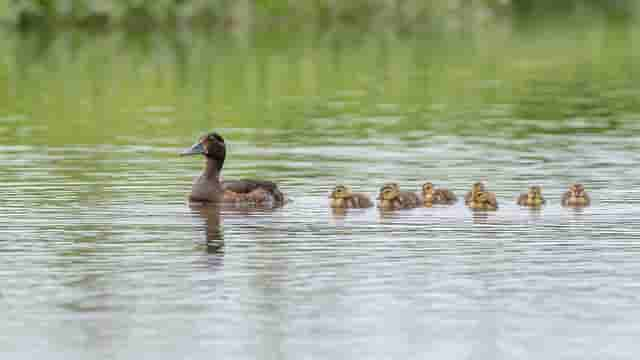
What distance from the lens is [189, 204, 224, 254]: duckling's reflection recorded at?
20859 mm

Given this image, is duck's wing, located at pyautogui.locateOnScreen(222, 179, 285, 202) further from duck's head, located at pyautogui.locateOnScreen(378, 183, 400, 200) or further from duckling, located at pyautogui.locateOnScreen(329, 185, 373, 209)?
duck's head, located at pyautogui.locateOnScreen(378, 183, 400, 200)

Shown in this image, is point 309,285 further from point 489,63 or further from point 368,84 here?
point 489,63

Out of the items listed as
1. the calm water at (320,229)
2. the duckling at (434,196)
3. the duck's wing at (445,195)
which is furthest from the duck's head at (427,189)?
the calm water at (320,229)

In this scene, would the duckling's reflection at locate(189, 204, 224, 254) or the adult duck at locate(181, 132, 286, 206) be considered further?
the adult duck at locate(181, 132, 286, 206)

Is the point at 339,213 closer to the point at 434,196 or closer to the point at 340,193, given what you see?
the point at 340,193

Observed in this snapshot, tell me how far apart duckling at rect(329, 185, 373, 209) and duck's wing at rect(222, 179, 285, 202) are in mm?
669

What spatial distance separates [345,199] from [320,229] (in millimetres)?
1184

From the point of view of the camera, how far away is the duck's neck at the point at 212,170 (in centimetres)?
2467

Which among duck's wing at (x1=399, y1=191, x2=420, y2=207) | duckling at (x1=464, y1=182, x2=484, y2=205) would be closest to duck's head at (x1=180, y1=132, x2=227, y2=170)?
duck's wing at (x1=399, y1=191, x2=420, y2=207)

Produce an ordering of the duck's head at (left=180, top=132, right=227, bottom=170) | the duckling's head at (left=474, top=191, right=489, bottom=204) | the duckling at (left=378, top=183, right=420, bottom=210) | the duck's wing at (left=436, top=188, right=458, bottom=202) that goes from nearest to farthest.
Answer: the duckling's head at (left=474, top=191, right=489, bottom=204), the duckling at (left=378, top=183, right=420, bottom=210), the duck's wing at (left=436, top=188, right=458, bottom=202), the duck's head at (left=180, top=132, right=227, bottom=170)

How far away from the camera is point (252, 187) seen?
24062mm

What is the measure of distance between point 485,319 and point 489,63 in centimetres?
3417

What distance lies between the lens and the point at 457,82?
44531 mm

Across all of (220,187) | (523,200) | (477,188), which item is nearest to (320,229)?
(477,188)
